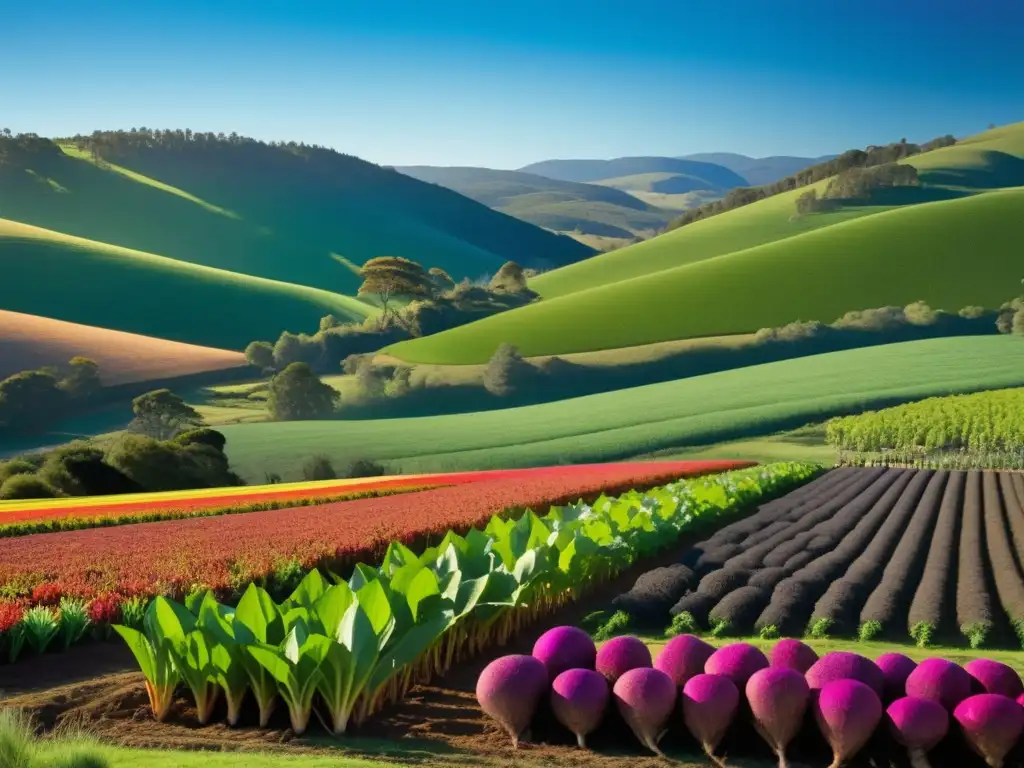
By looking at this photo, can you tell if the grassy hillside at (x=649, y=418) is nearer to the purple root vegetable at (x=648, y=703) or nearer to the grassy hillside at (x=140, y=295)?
the purple root vegetable at (x=648, y=703)

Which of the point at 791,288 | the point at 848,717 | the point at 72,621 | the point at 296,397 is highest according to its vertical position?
the point at 791,288

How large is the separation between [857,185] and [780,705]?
14590 cm

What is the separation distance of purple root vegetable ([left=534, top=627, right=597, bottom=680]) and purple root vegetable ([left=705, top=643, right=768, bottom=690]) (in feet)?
3.23

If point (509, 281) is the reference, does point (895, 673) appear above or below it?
below

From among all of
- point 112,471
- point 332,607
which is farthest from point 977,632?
point 112,471

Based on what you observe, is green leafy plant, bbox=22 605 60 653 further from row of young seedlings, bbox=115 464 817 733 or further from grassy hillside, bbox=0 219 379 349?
grassy hillside, bbox=0 219 379 349

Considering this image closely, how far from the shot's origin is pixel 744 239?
140 meters

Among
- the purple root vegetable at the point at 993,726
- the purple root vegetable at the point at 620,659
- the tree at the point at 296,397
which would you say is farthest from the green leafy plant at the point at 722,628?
the tree at the point at 296,397

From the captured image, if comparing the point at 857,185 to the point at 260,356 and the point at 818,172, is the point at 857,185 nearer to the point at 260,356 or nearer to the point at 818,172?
the point at 818,172

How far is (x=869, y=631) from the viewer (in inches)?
478

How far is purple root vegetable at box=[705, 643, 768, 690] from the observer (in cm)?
809

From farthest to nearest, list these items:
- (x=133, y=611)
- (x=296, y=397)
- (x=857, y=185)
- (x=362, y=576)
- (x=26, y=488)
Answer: (x=857, y=185) < (x=296, y=397) < (x=26, y=488) < (x=133, y=611) < (x=362, y=576)

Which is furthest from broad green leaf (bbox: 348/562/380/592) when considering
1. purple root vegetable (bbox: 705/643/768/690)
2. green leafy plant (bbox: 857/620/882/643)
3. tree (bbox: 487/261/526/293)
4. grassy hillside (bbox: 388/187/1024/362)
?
tree (bbox: 487/261/526/293)

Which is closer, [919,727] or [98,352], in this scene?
[919,727]
